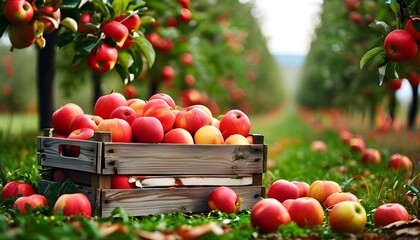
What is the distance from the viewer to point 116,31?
4.81 meters

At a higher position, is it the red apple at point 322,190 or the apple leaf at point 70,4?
the apple leaf at point 70,4

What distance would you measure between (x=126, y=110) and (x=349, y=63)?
9844 mm

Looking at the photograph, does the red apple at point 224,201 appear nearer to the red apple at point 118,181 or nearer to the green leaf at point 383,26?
the red apple at point 118,181

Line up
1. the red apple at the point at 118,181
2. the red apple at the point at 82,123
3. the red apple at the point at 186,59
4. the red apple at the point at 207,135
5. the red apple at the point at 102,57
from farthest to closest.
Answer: the red apple at the point at 186,59 → the red apple at the point at 102,57 → the red apple at the point at 207,135 → the red apple at the point at 82,123 → the red apple at the point at 118,181

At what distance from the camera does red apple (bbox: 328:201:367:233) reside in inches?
139

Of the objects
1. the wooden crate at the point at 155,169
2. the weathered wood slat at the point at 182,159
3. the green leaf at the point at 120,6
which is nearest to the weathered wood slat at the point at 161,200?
the wooden crate at the point at 155,169

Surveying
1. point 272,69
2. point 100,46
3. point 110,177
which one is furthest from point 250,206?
point 272,69

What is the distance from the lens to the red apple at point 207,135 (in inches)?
165

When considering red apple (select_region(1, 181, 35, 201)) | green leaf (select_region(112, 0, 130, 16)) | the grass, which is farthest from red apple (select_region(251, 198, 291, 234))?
green leaf (select_region(112, 0, 130, 16))

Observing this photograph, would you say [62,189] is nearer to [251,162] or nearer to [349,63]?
[251,162]

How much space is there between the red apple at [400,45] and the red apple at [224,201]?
4.35 ft

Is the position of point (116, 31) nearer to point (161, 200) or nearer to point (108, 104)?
point (108, 104)

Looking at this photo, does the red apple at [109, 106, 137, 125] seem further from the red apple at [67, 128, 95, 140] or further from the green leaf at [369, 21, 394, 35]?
the green leaf at [369, 21, 394, 35]

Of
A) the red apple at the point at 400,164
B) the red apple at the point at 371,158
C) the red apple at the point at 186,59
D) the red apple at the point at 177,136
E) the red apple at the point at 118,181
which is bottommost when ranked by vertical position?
the red apple at the point at 371,158
